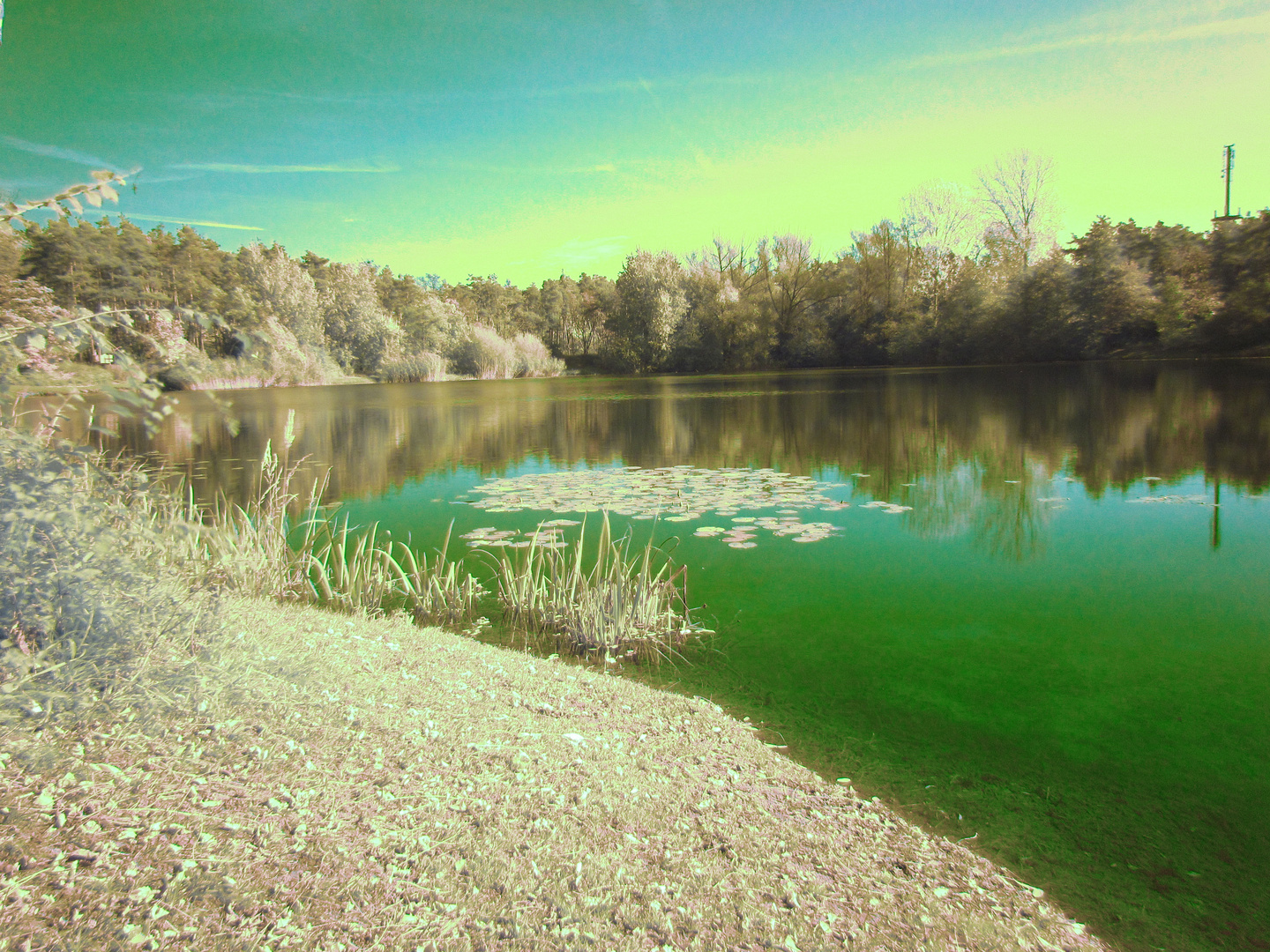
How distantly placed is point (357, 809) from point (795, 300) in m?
46.4

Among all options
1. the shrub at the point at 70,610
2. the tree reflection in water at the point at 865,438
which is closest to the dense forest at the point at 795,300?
the tree reflection in water at the point at 865,438

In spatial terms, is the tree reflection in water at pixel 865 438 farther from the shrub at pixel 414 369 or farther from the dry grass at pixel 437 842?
the shrub at pixel 414 369

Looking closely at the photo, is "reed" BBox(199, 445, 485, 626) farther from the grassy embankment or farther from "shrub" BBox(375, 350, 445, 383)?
"shrub" BBox(375, 350, 445, 383)

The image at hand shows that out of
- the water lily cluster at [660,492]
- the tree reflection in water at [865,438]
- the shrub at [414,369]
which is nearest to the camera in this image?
the water lily cluster at [660,492]

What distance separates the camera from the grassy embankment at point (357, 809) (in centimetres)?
173

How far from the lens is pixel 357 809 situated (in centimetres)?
211

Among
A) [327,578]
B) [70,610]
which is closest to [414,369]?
[327,578]

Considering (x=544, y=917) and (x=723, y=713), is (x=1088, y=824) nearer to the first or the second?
(x=723, y=713)

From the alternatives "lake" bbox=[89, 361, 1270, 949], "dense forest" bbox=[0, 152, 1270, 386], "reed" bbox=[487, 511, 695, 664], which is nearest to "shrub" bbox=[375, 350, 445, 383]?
"dense forest" bbox=[0, 152, 1270, 386]

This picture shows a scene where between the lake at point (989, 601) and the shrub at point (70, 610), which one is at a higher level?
the shrub at point (70, 610)

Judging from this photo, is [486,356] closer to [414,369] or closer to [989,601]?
[414,369]

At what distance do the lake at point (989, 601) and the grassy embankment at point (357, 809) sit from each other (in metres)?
0.53

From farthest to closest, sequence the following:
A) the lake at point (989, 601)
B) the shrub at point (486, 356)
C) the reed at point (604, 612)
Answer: the shrub at point (486, 356) < the reed at point (604, 612) < the lake at point (989, 601)

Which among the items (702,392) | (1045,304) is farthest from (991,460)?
(1045,304)
